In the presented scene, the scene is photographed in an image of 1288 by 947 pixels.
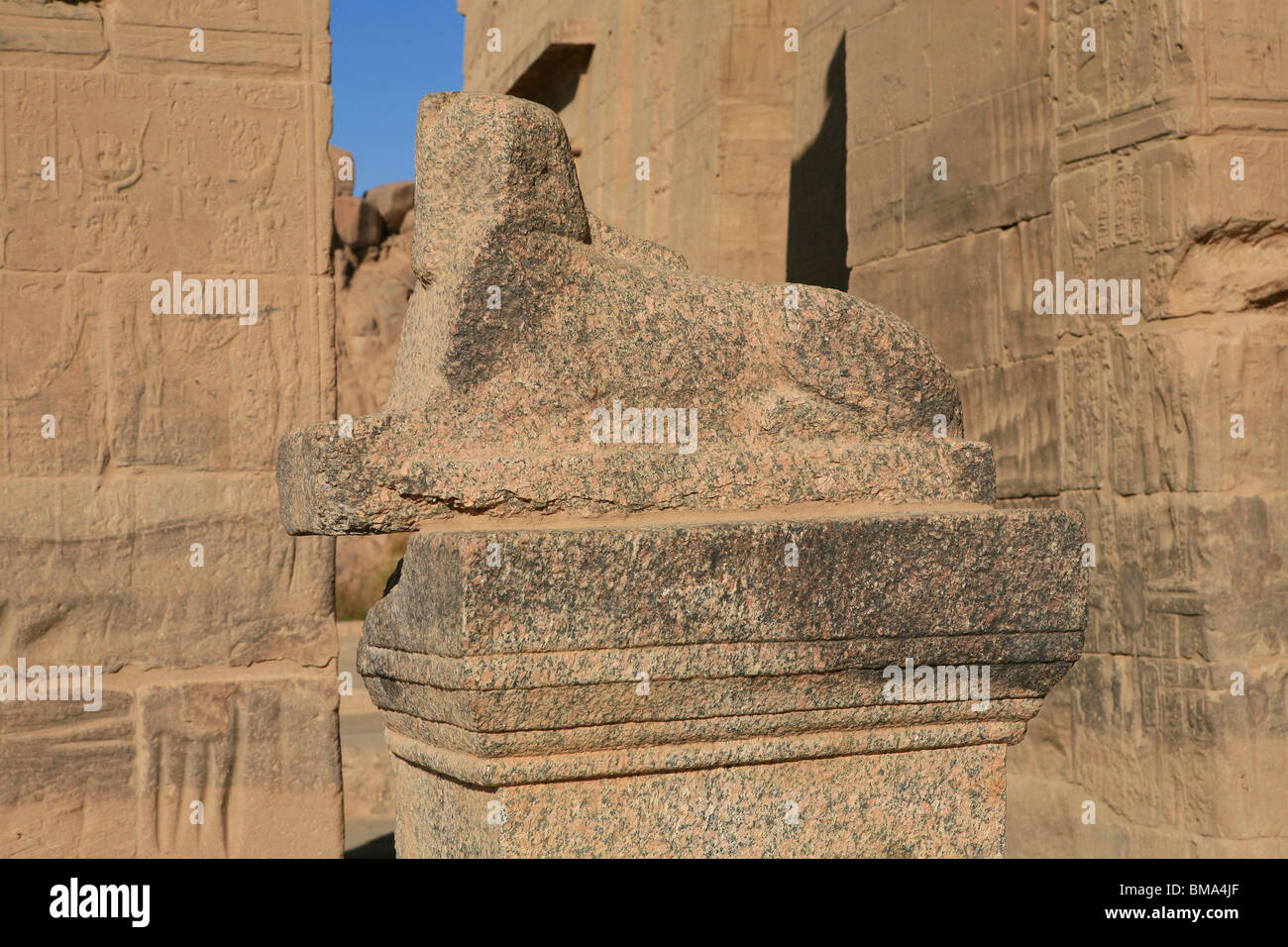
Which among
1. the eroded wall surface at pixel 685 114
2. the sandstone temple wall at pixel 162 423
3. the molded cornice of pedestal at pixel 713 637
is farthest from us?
the eroded wall surface at pixel 685 114

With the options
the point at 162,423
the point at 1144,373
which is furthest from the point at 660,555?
the point at 1144,373

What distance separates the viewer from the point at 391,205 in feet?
74.7

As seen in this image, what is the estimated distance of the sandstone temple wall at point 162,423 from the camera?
3904 millimetres

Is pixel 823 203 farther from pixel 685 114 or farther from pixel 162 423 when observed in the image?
pixel 162 423

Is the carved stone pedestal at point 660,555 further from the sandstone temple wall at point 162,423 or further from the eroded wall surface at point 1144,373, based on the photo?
the eroded wall surface at point 1144,373

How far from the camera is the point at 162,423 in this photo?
399cm

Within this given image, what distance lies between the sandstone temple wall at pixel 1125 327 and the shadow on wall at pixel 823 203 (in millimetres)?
1546

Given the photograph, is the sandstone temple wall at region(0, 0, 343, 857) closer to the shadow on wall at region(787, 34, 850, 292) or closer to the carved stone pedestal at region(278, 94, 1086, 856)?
the carved stone pedestal at region(278, 94, 1086, 856)

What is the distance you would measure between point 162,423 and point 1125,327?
2.93 meters

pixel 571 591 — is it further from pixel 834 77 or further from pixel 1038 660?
pixel 834 77

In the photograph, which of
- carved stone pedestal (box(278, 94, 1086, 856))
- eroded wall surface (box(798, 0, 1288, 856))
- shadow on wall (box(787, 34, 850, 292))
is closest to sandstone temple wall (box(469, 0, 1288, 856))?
eroded wall surface (box(798, 0, 1288, 856))

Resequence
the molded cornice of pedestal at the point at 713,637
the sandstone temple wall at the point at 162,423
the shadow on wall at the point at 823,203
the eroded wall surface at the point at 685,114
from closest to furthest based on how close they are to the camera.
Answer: the molded cornice of pedestal at the point at 713,637
the sandstone temple wall at the point at 162,423
the shadow on wall at the point at 823,203
the eroded wall surface at the point at 685,114

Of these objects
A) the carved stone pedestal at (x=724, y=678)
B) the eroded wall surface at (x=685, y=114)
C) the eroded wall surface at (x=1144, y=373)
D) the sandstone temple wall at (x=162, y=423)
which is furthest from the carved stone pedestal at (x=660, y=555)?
the eroded wall surface at (x=685, y=114)

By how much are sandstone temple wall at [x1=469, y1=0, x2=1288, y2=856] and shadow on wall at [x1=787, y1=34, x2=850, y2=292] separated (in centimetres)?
Result: 155
